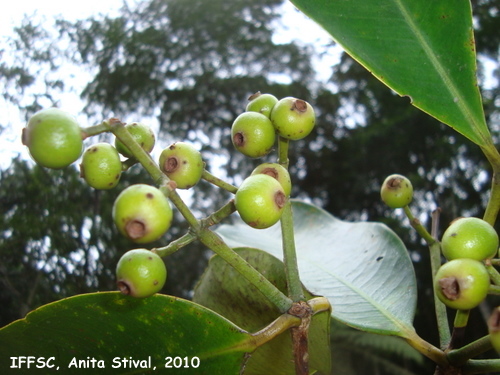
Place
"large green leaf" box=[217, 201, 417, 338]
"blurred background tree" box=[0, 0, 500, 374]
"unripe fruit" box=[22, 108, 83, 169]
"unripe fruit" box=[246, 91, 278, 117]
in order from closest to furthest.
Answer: "unripe fruit" box=[22, 108, 83, 169] < "unripe fruit" box=[246, 91, 278, 117] < "large green leaf" box=[217, 201, 417, 338] < "blurred background tree" box=[0, 0, 500, 374]

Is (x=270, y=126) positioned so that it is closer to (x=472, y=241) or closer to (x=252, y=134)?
(x=252, y=134)

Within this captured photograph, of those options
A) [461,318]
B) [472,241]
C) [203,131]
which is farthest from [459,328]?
[203,131]

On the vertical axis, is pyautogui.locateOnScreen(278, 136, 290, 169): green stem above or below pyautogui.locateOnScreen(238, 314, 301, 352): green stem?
above

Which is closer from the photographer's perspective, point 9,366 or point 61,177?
point 9,366

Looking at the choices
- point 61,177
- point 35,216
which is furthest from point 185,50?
point 35,216

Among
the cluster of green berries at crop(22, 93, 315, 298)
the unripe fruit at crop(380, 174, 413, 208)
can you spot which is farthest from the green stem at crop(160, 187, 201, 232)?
the unripe fruit at crop(380, 174, 413, 208)

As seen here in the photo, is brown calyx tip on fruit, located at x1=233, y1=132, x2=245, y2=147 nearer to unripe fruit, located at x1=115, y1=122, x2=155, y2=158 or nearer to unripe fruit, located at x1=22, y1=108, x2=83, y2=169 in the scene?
unripe fruit, located at x1=115, y1=122, x2=155, y2=158

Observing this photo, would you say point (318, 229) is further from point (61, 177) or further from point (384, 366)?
point (384, 366)
